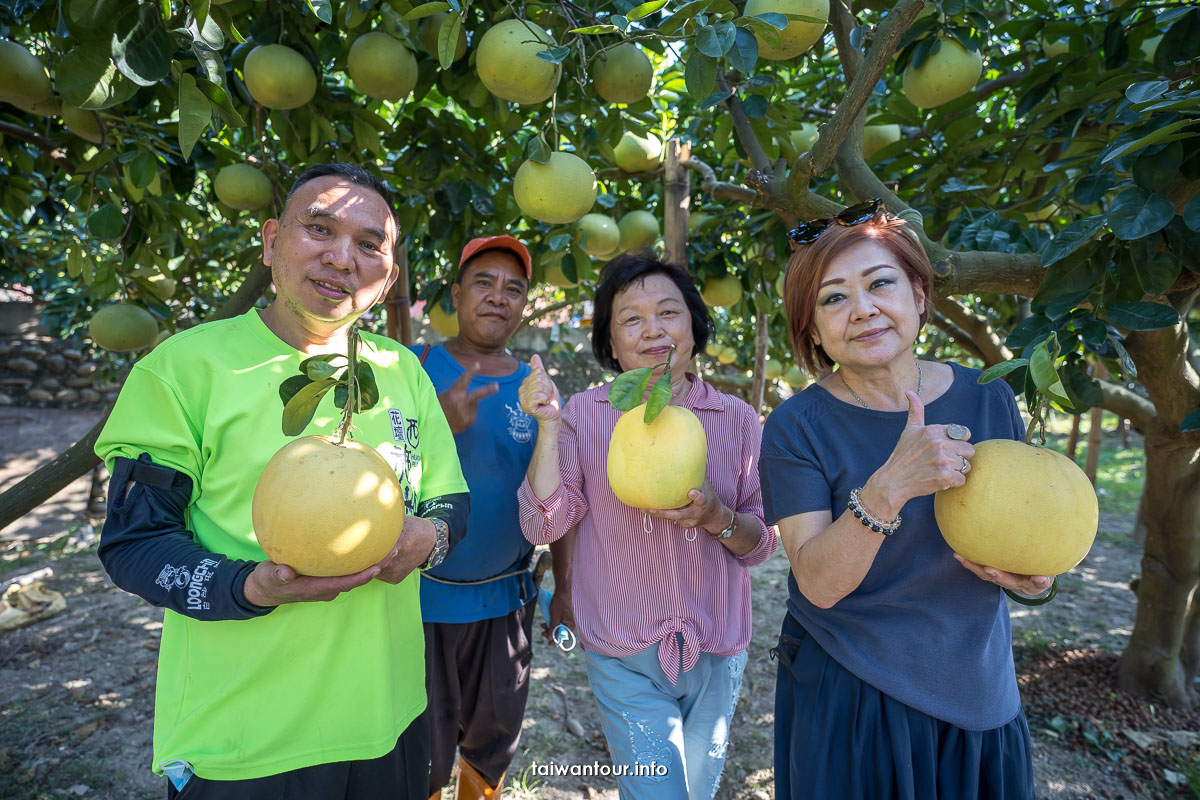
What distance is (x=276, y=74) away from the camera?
6.30 ft

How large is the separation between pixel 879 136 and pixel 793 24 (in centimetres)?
143

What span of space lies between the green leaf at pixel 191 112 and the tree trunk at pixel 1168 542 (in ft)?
9.21

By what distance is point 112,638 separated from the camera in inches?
157

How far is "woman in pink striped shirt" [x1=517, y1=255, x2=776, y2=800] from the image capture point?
170cm

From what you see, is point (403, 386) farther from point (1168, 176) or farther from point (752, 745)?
point (752, 745)

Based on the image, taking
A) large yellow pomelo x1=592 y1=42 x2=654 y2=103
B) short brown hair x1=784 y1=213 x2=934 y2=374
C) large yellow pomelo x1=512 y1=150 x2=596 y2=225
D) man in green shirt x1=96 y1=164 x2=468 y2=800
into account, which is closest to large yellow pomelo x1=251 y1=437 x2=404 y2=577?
man in green shirt x1=96 y1=164 x2=468 y2=800

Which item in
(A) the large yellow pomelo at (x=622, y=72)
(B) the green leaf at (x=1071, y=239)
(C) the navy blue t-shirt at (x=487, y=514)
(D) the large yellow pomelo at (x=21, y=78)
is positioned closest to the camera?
(B) the green leaf at (x=1071, y=239)

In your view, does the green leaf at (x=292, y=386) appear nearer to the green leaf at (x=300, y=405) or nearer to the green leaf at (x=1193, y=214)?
the green leaf at (x=300, y=405)

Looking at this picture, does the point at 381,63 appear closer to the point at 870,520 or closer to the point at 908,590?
the point at 870,520

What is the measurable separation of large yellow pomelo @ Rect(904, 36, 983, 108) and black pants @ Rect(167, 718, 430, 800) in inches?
88.3

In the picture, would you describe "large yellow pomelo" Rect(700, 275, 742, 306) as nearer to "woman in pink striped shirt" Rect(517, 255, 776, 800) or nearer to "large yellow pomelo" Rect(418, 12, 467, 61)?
"woman in pink striped shirt" Rect(517, 255, 776, 800)

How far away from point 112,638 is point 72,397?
706 cm

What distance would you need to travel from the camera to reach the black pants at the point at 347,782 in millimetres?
1269

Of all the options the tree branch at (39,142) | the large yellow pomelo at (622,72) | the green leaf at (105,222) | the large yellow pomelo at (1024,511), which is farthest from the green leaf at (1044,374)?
the tree branch at (39,142)
